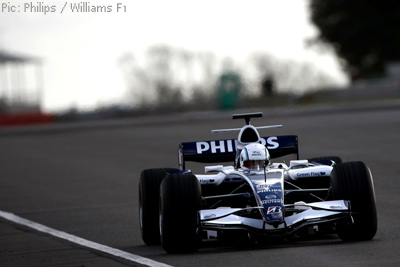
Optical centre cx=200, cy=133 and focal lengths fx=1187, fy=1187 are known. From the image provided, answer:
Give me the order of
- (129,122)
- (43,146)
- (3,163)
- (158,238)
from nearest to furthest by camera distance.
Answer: (158,238), (3,163), (43,146), (129,122)

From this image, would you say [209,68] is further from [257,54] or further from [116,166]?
[116,166]

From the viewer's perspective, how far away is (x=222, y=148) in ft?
43.3

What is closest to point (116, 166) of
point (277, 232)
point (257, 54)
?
point (277, 232)

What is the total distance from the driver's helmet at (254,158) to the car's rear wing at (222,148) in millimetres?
1243

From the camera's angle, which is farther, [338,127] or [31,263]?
[338,127]

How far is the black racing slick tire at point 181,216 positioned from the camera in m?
10.8

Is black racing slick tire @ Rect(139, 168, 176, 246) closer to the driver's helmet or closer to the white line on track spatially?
the white line on track

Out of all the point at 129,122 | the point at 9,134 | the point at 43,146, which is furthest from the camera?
the point at 129,122

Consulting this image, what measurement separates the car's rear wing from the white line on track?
1460mm

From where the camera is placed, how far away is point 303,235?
11.2m

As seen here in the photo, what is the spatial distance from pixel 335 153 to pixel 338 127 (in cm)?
943

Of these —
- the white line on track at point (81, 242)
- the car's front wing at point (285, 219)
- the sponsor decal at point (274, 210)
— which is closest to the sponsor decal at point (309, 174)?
the car's front wing at point (285, 219)

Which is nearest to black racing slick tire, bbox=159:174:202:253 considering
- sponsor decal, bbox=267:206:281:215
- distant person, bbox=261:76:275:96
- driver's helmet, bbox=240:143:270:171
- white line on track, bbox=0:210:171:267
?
white line on track, bbox=0:210:171:267

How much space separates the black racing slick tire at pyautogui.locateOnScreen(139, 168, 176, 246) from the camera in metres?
11.9
